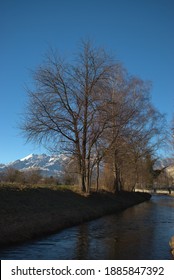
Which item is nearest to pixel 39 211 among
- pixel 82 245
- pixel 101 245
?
pixel 82 245

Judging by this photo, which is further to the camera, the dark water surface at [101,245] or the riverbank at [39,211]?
the riverbank at [39,211]

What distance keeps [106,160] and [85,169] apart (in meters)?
5.86

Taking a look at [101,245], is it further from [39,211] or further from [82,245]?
[39,211]

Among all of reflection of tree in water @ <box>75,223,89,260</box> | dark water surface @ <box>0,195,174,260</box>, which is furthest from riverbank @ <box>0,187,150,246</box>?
reflection of tree in water @ <box>75,223,89,260</box>

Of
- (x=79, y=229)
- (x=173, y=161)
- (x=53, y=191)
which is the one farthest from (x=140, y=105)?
(x=79, y=229)

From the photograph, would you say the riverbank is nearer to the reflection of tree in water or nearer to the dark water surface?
the dark water surface

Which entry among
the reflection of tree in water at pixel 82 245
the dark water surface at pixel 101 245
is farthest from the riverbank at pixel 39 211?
the reflection of tree in water at pixel 82 245

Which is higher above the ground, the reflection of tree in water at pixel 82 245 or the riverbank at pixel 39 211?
the riverbank at pixel 39 211

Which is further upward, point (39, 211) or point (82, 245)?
point (39, 211)

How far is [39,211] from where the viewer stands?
763 inches

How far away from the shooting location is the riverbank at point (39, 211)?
15488 mm

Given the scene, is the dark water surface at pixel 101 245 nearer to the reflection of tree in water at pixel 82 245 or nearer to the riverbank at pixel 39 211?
the reflection of tree in water at pixel 82 245

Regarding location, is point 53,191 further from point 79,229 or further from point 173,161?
point 173,161
